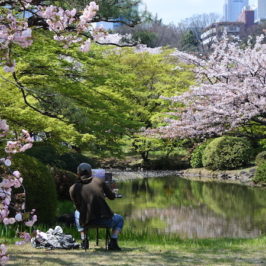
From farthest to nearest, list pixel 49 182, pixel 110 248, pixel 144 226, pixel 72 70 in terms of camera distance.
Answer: pixel 72 70, pixel 144 226, pixel 49 182, pixel 110 248

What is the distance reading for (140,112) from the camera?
85.4 ft

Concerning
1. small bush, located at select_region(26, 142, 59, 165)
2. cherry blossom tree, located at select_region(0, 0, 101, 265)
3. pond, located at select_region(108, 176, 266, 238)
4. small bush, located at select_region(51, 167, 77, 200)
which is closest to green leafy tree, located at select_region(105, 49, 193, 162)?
pond, located at select_region(108, 176, 266, 238)

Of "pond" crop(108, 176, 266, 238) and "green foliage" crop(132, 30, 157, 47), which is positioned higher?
"green foliage" crop(132, 30, 157, 47)

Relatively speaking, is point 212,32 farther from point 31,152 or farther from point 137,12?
point 137,12

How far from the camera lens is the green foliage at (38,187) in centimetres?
760

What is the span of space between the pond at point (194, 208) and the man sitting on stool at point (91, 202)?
140 inches

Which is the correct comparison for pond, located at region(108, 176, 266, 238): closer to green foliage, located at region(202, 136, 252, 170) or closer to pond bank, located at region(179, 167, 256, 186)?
pond bank, located at region(179, 167, 256, 186)

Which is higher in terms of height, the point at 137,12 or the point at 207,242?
the point at 137,12

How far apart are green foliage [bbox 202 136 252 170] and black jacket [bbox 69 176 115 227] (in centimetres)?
1654

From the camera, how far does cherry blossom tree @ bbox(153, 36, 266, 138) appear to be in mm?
16438

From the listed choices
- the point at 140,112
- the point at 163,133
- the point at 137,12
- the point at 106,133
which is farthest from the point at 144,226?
the point at 140,112

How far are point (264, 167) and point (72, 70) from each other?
8.68 m

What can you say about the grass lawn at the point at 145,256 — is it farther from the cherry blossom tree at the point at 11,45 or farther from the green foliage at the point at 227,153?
the green foliage at the point at 227,153

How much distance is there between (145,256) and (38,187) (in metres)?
2.99
